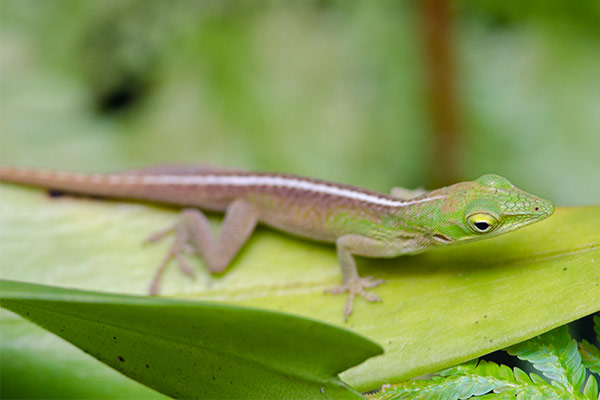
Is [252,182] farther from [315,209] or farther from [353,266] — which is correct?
[353,266]

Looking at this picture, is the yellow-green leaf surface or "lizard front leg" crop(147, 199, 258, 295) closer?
the yellow-green leaf surface

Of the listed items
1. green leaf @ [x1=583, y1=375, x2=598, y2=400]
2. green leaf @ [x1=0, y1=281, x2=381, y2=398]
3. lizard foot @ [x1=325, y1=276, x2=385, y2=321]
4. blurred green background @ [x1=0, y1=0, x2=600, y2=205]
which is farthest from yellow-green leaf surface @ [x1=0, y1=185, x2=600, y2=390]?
blurred green background @ [x1=0, y1=0, x2=600, y2=205]

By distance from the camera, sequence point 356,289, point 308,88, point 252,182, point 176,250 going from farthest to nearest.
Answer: point 308,88
point 252,182
point 176,250
point 356,289

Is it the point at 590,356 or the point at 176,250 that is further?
the point at 176,250

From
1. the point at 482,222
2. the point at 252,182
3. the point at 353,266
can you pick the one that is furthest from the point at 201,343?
the point at 252,182

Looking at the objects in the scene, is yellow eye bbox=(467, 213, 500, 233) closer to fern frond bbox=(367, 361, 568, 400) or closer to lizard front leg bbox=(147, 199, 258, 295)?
fern frond bbox=(367, 361, 568, 400)

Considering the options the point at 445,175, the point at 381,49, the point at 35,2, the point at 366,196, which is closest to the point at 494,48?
the point at 381,49

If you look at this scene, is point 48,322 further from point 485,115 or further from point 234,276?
point 485,115
